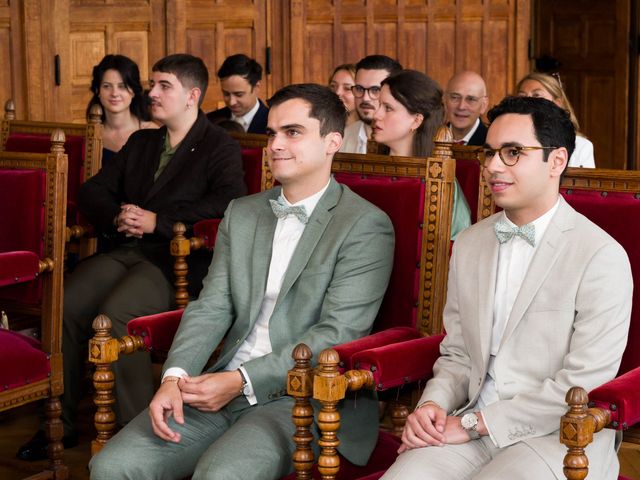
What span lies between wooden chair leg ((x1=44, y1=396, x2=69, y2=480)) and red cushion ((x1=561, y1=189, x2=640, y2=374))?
178 cm

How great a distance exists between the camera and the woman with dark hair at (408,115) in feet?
12.7

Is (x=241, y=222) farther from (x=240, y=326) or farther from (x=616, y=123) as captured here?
(x=616, y=123)

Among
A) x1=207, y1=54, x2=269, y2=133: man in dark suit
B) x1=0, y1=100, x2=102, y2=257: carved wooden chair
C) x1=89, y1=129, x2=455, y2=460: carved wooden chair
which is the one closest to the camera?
x1=89, y1=129, x2=455, y2=460: carved wooden chair

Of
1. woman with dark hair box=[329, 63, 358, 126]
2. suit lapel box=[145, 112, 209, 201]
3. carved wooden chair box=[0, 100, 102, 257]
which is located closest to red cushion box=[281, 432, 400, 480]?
suit lapel box=[145, 112, 209, 201]

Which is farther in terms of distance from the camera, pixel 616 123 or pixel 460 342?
pixel 616 123

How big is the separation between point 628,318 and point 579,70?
6758mm

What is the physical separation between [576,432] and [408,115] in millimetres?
2020

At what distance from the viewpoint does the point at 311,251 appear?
279 centimetres

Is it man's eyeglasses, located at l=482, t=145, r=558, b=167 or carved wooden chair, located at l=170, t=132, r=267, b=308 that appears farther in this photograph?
carved wooden chair, located at l=170, t=132, r=267, b=308

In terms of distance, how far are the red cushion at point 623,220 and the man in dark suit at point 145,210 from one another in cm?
168

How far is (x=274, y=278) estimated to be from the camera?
2.85 m

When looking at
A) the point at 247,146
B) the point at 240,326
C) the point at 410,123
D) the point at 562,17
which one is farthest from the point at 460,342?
the point at 562,17

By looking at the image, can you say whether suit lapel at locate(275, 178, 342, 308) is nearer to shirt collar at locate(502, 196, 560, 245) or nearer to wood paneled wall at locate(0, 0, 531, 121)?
shirt collar at locate(502, 196, 560, 245)

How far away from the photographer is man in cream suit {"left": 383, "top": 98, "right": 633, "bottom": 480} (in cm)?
226
